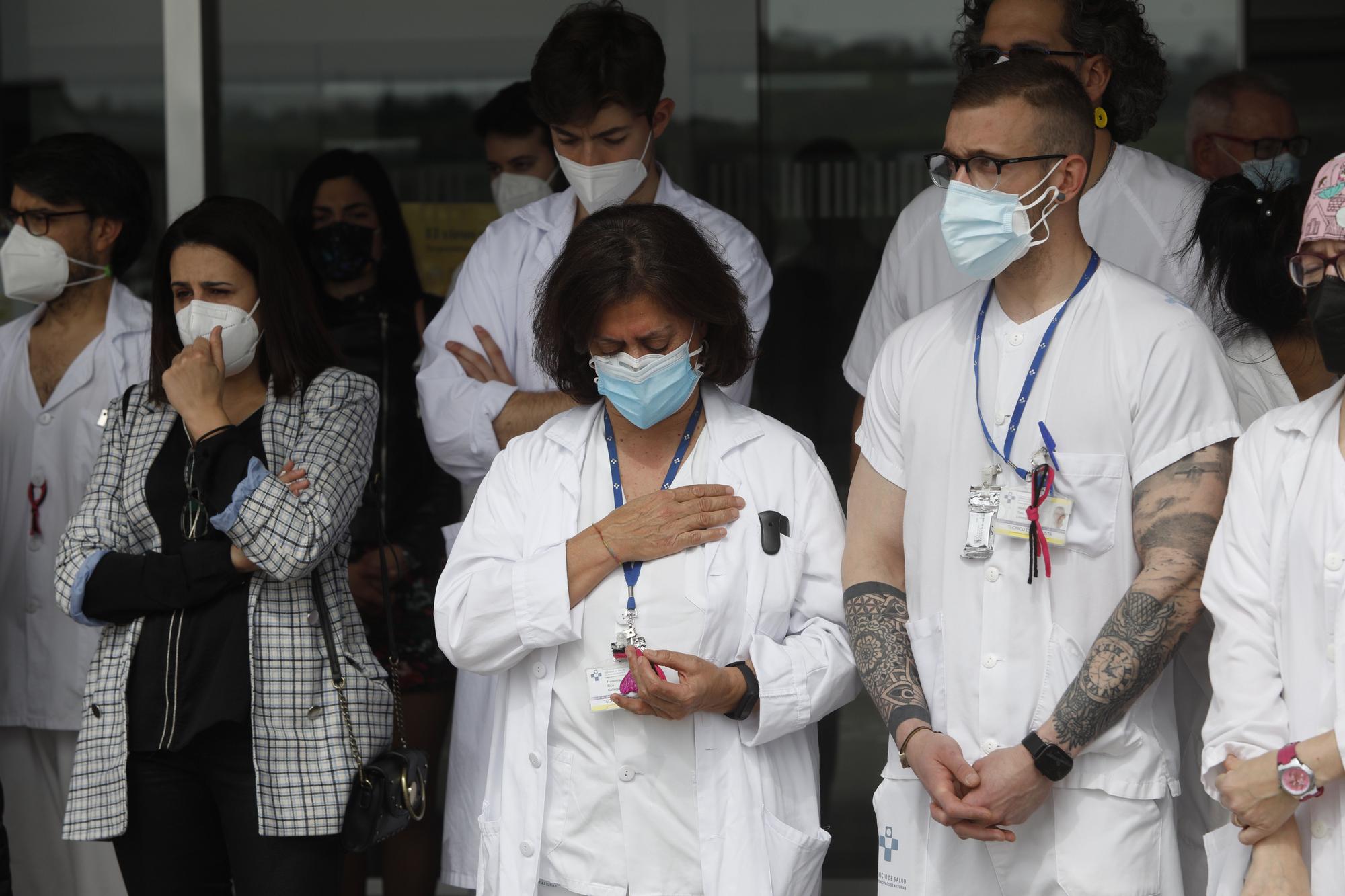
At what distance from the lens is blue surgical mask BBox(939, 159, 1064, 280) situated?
9.04ft

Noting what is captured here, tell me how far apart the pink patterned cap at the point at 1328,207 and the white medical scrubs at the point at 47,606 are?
10.3ft

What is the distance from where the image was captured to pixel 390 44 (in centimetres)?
602

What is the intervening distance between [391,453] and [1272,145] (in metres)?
2.88

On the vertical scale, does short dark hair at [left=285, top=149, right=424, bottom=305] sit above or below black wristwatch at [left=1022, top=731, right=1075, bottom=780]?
above

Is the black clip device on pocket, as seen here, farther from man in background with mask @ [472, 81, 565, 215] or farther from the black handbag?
man in background with mask @ [472, 81, 565, 215]

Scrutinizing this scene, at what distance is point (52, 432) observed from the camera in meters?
4.34

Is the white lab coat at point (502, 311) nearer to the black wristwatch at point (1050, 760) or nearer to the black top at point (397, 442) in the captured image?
the black top at point (397, 442)

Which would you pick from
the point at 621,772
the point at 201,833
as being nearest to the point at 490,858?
the point at 621,772

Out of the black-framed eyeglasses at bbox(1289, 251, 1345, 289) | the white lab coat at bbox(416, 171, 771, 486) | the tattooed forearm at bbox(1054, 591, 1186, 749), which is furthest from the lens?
the white lab coat at bbox(416, 171, 771, 486)

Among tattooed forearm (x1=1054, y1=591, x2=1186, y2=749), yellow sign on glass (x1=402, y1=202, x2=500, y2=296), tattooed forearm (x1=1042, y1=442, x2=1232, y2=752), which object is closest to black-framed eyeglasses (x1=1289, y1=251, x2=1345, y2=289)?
tattooed forearm (x1=1042, y1=442, x2=1232, y2=752)

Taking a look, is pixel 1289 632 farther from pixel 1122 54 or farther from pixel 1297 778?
pixel 1122 54

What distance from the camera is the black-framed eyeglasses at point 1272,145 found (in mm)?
4828

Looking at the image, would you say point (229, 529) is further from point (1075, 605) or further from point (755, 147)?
point (755, 147)

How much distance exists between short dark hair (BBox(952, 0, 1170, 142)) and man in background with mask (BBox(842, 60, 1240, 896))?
2.11ft
